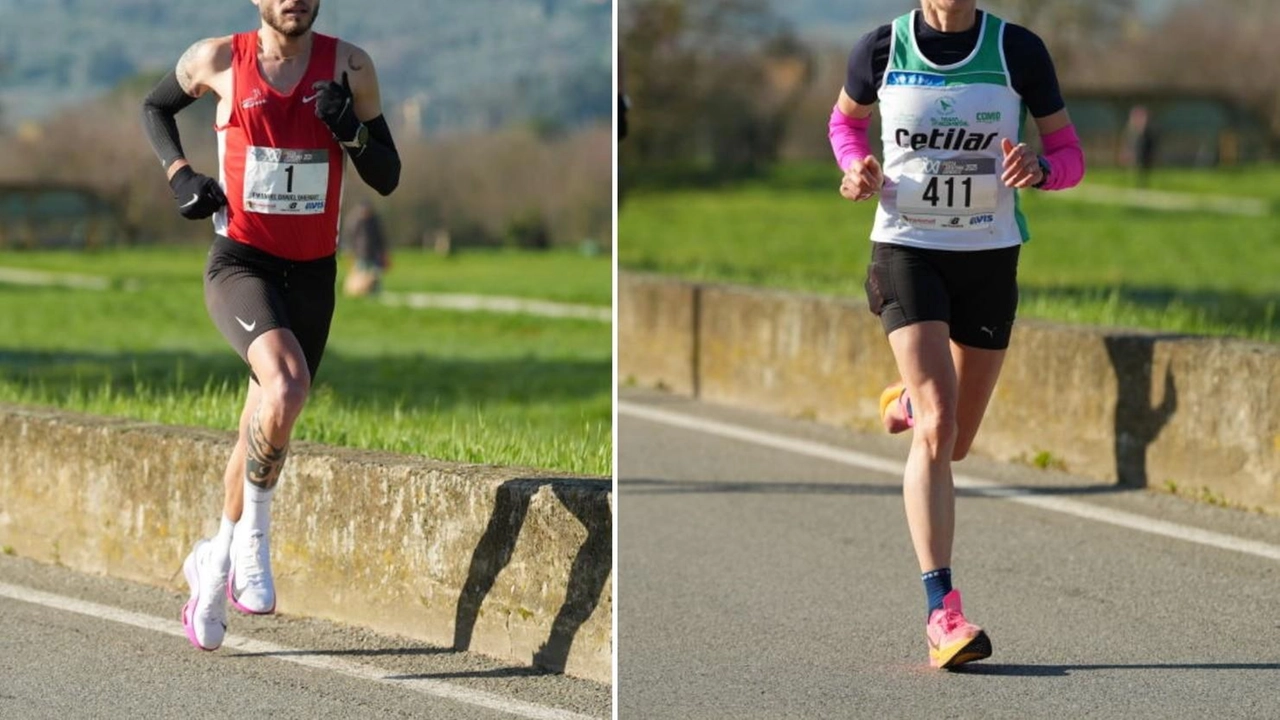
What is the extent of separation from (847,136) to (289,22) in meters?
1.83

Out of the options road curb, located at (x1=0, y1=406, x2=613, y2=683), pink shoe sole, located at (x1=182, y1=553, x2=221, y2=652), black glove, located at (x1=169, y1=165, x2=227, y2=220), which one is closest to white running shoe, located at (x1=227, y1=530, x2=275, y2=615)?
pink shoe sole, located at (x1=182, y1=553, x2=221, y2=652)

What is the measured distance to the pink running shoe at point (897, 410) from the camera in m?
7.68

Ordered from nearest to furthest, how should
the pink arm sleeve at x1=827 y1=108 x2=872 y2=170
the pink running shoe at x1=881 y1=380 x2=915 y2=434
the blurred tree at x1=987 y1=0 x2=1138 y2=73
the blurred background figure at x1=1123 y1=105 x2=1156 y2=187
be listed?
the pink arm sleeve at x1=827 y1=108 x2=872 y2=170, the pink running shoe at x1=881 y1=380 x2=915 y2=434, the blurred background figure at x1=1123 y1=105 x2=1156 y2=187, the blurred tree at x1=987 y1=0 x2=1138 y2=73

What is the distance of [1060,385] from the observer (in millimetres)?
10594

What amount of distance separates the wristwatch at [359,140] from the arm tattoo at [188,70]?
61 cm

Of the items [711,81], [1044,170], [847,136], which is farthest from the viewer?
[711,81]

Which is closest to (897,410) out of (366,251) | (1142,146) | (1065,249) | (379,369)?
(379,369)

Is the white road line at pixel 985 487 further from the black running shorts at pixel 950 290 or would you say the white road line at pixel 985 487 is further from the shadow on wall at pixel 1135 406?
the black running shorts at pixel 950 290

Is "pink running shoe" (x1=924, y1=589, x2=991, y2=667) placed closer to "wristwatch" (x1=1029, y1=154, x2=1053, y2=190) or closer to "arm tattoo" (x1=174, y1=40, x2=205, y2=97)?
"wristwatch" (x1=1029, y1=154, x2=1053, y2=190)

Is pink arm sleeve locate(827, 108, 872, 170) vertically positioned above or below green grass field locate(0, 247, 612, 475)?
above

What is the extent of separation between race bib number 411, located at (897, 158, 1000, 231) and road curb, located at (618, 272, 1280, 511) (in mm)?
2768

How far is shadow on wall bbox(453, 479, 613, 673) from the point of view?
6.71 meters

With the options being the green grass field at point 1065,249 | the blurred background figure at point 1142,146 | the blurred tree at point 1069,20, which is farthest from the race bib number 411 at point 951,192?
the blurred tree at point 1069,20

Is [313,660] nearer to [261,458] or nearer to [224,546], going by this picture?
[224,546]
